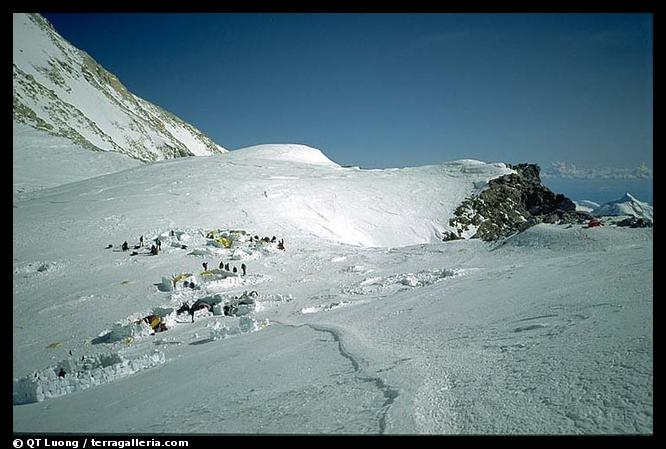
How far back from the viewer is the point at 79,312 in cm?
1212

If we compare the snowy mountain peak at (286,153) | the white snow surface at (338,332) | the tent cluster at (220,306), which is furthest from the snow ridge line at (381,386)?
the snowy mountain peak at (286,153)

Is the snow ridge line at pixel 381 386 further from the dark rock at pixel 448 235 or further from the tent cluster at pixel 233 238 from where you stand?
the dark rock at pixel 448 235

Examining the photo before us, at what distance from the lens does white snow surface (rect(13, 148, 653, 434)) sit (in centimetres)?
362

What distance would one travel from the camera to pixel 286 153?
54469 mm

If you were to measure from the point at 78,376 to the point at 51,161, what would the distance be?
48936mm

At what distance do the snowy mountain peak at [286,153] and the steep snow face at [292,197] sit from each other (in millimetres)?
3829

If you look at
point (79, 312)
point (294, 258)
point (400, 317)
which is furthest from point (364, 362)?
point (294, 258)

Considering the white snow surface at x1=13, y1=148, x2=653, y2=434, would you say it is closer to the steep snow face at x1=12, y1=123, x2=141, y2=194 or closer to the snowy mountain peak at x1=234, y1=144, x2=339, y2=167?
the steep snow face at x1=12, y1=123, x2=141, y2=194

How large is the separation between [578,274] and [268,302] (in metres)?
8.73

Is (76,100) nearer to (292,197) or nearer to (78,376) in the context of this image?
(292,197)

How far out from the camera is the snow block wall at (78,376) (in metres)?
6.61

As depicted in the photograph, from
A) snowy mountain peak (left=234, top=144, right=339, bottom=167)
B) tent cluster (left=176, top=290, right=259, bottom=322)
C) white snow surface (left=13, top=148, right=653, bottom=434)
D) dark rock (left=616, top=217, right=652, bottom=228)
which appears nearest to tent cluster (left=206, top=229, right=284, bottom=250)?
white snow surface (left=13, top=148, right=653, bottom=434)
